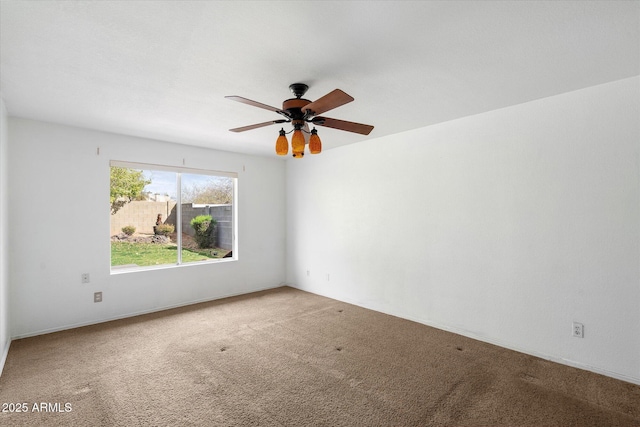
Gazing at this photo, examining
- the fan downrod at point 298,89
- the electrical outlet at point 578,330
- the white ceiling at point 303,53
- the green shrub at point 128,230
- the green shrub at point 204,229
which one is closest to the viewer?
the white ceiling at point 303,53

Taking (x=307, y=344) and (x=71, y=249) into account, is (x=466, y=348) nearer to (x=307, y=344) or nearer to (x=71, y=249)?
(x=307, y=344)

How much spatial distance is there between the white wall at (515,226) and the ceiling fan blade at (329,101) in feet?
6.79

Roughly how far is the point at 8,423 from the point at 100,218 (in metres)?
2.41

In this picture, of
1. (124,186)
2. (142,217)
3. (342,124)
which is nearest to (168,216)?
(142,217)

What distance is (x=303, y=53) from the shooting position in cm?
205

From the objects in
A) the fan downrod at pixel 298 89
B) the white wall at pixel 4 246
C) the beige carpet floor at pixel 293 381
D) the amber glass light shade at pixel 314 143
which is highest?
the fan downrod at pixel 298 89

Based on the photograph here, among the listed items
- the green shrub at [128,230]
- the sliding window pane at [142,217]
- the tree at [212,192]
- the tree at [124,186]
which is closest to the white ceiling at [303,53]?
the tree at [124,186]

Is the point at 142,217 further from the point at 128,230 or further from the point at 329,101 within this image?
the point at 329,101

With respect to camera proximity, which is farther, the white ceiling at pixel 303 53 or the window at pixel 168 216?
the window at pixel 168 216

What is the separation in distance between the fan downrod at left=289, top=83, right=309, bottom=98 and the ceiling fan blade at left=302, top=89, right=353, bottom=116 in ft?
1.18

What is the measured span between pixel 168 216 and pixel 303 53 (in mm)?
3516

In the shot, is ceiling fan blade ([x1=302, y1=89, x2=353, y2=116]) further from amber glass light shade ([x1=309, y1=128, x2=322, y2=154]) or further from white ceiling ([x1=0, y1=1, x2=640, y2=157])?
white ceiling ([x1=0, y1=1, x2=640, y2=157])

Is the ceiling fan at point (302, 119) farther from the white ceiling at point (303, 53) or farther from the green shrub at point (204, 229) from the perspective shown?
the green shrub at point (204, 229)

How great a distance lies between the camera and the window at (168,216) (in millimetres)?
4203
